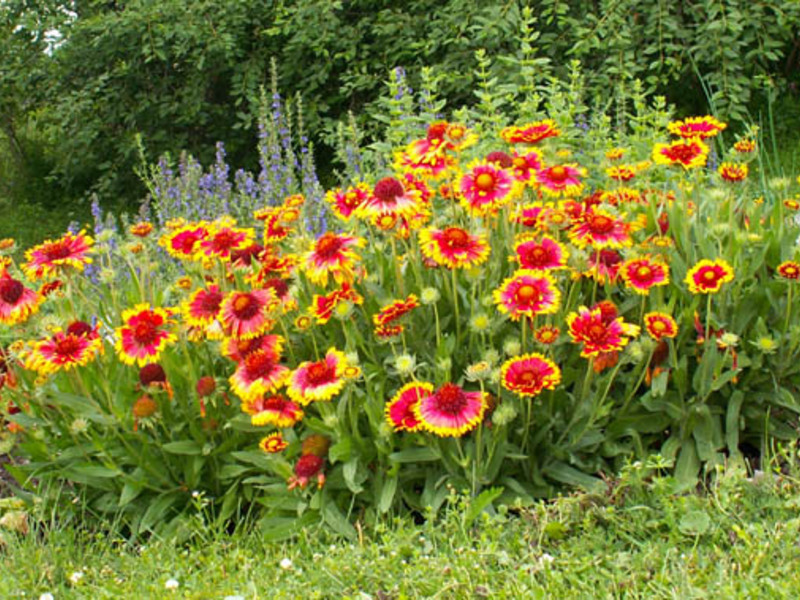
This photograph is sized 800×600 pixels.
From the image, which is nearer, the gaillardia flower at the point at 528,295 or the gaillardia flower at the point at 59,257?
the gaillardia flower at the point at 528,295

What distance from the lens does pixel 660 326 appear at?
2.32 metres

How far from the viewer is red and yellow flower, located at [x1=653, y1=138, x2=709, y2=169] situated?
2.46 m

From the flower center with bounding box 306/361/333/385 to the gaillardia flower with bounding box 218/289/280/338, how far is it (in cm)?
16

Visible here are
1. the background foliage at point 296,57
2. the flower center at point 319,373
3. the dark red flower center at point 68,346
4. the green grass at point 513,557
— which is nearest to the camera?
the green grass at point 513,557

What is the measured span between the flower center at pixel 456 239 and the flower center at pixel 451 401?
0.34 m

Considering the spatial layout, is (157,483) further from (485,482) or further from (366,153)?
(366,153)

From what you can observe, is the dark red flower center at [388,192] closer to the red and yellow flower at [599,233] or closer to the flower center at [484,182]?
the flower center at [484,182]

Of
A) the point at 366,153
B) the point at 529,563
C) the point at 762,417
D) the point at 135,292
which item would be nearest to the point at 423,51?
the point at 366,153

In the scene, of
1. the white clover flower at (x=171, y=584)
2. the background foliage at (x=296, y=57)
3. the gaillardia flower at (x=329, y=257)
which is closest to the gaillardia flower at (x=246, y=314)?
the gaillardia flower at (x=329, y=257)

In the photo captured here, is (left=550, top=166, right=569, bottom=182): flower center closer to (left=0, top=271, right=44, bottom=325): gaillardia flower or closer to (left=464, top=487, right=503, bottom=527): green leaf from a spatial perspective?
(left=464, top=487, right=503, bottom=527): green leaf

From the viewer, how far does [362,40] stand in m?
7.19

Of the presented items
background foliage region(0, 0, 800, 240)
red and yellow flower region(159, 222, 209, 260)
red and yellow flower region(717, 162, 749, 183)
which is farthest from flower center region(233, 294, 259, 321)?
background foliage region(0, 0, 800, 240)

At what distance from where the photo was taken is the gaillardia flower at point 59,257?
2.46 meters

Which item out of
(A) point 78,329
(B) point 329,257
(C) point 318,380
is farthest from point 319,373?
(A) point 78,329
